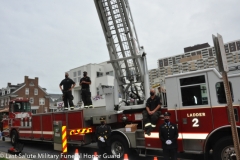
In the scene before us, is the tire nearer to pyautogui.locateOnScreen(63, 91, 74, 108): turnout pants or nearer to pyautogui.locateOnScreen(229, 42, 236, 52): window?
pyautogui.locateOnScreen(63, 91, 74, 108): turnout pants

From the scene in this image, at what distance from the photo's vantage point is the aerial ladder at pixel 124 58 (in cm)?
792

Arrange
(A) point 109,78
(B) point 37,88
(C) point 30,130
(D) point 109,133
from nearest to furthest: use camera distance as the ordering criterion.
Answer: (D) point 109,133 → (C) point 30,130 → (A) point 109,78 → (B) point 37,88

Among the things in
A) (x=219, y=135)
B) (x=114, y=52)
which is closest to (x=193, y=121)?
(x=219, y=135)

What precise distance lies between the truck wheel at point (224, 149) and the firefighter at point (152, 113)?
1757 millimetres

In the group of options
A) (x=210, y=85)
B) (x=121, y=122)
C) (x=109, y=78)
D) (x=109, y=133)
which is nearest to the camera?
(x=210, y=85)

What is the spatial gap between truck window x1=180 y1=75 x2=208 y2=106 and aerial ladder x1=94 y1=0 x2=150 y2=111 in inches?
70.6

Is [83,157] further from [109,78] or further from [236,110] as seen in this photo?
[109,78]

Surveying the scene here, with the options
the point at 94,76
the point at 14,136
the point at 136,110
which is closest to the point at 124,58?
the point at 136,110

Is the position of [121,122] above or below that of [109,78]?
below

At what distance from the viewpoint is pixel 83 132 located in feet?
26.4

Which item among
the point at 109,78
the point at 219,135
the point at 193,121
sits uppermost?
the point at 109,78

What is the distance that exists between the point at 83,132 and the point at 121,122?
1462 mm

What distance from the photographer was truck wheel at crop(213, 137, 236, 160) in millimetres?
5156

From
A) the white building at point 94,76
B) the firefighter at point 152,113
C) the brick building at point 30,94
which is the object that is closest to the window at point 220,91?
the firefighter at point 152,113
